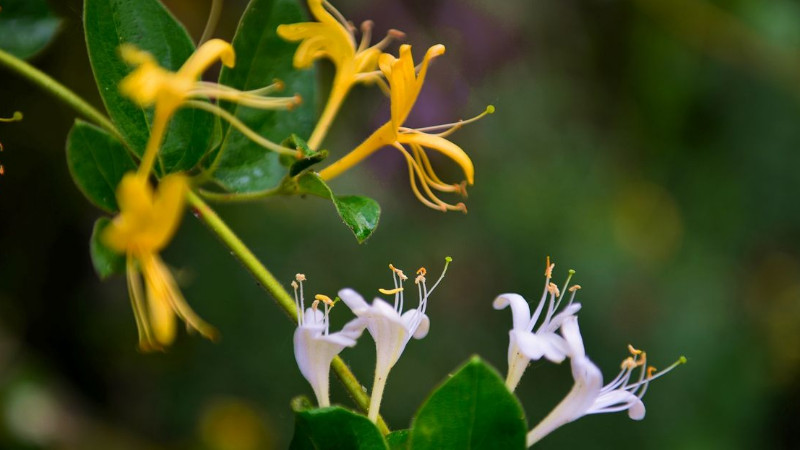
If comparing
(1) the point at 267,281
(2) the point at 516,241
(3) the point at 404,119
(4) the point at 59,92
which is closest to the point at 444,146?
(3) the point at 404,119

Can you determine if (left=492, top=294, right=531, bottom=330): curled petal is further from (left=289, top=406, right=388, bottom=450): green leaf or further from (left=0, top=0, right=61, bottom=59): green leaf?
(left=0, top=0, right=61, bottom=59): green leaf

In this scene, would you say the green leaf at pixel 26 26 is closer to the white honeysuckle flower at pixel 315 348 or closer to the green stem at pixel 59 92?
the green stem at pixel 59 92

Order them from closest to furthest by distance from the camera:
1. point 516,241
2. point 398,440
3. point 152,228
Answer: point 152,228, point 398,440, point 516,241

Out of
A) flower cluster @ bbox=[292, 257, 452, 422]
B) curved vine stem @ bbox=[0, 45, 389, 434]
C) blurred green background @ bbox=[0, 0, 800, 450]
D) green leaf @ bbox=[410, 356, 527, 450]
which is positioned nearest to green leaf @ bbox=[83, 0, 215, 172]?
curved vine stem @ bbox=[0, 45, 389, 434]

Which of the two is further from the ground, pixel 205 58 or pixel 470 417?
pixel 205 58

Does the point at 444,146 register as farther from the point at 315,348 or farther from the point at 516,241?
the point at 516,241

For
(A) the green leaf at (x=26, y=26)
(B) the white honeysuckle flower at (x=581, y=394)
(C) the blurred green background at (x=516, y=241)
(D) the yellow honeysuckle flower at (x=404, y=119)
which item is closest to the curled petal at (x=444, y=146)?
(D) the yellow honeysuckle flower at (x=404, y=119)
